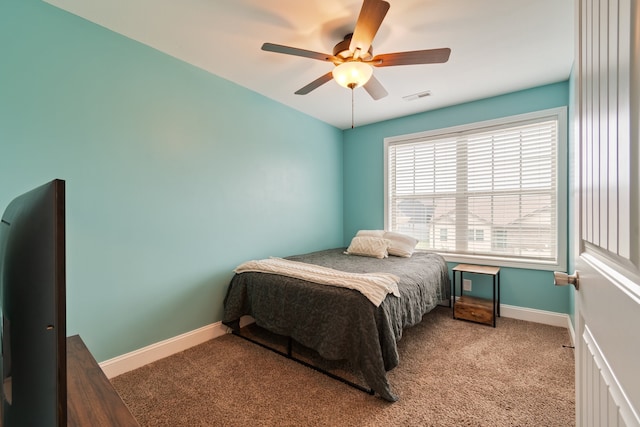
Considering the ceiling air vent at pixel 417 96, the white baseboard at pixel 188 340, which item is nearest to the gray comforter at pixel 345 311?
the white baseboard at pixel 188 340

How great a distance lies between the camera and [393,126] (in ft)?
12.7

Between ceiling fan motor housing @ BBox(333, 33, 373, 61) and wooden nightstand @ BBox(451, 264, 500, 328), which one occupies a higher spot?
ceiling fan motor housing @ BBox(333, 33, 373, 61)

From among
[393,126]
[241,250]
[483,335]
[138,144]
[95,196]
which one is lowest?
[483,335]

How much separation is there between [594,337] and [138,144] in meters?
2.70

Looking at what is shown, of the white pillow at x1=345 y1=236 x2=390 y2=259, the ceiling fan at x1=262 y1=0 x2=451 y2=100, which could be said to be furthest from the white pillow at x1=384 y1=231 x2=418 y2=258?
the ceiling fan at x1=262 y1=0 x2=451 y2=100

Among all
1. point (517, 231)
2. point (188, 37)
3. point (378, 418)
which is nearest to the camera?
point (378, 418)

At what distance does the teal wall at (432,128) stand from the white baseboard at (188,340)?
0.26ft

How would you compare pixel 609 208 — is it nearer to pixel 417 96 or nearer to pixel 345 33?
pixel 345 33

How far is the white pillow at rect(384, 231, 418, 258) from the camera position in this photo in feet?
10.8

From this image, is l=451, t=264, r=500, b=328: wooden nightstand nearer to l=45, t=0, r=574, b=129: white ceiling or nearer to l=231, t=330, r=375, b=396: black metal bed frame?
l=231, t=330, r=375, b=396: black metal bed frame

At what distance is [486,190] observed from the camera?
3234 mm

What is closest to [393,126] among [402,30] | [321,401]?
[402,30]

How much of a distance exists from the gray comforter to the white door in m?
1.03

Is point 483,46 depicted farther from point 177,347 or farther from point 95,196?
point 177,347
